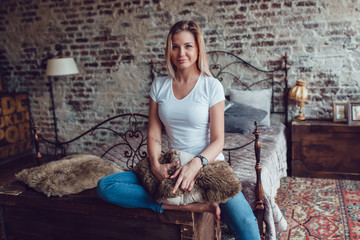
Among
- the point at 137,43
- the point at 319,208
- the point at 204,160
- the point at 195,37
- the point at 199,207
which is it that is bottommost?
the point at 319,208

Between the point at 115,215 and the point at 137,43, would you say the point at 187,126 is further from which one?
the point at 137,43

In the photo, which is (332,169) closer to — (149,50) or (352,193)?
(352,193)

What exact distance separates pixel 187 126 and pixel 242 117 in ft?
6.52

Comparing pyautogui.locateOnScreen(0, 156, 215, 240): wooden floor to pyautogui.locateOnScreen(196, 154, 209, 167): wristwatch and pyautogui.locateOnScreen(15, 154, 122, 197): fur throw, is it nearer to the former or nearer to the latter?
pyautogui.locateOnScreen(15, 154, 122, 197): fur throw

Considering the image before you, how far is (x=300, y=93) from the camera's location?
4121 millimetres

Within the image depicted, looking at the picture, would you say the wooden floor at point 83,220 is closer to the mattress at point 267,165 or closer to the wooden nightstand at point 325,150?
the mattress at point 267,165

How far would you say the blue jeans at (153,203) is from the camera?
1911mm

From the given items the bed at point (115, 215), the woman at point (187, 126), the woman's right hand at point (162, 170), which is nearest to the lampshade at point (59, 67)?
the bed at point (115, 215)

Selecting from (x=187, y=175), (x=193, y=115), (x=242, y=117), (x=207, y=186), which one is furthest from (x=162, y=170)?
(x=242, y=117)

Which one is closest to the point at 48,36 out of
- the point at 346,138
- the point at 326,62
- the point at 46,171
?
the point at 46,171

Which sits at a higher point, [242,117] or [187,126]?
[187,126]

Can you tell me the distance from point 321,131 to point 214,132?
7.58ft

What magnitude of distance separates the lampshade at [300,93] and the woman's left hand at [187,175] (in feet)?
8.55

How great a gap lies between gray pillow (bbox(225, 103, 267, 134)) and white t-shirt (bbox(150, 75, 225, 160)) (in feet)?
5.89
